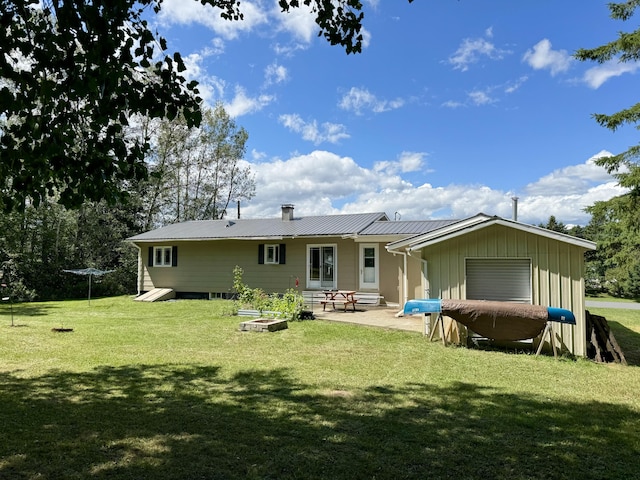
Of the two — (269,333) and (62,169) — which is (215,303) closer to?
(269,333)

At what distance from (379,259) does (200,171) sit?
18.8m


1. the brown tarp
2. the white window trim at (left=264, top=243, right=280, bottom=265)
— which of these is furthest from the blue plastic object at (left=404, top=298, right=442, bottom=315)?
the white window trim at (left=264, top=243, right=280, bottom=265)

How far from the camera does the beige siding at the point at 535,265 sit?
7590 millimetres

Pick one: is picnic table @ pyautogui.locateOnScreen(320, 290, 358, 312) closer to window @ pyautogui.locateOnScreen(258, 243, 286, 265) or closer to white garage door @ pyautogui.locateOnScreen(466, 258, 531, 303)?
window @ pyautogui.locateOnScreen(258, 243, 286, 265)

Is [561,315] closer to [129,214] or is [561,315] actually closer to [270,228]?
[270,228]

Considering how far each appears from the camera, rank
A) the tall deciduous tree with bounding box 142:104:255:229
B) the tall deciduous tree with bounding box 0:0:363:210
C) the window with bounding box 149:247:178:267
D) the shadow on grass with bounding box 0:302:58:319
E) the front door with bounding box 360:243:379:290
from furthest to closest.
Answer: the tall deciduous tree with bounding box 142:104:255:229 → the window with bounding box 149:247:178:267 → the front door with bounding box 360:243:379:290 → the shadow on grass with bounding box 0:302:58:319 → the tall deciduous tree with bounding box 0:0:363:210

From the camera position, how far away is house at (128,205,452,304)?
49.3 ft

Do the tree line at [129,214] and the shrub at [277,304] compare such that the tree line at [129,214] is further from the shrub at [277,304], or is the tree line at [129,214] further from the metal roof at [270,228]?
the shrub at [277,304]

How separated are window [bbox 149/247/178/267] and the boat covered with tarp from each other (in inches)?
560

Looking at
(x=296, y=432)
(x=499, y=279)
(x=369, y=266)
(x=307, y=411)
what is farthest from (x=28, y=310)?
(x=499, y=279)

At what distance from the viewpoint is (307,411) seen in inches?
176

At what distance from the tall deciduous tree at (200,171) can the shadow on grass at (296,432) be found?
76.7 feet

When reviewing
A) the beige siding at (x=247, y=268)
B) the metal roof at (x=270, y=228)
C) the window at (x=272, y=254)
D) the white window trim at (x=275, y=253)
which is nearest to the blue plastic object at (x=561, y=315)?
the beige siding at (x=247, y=268)

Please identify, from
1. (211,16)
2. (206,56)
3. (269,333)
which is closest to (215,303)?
(269,333)
